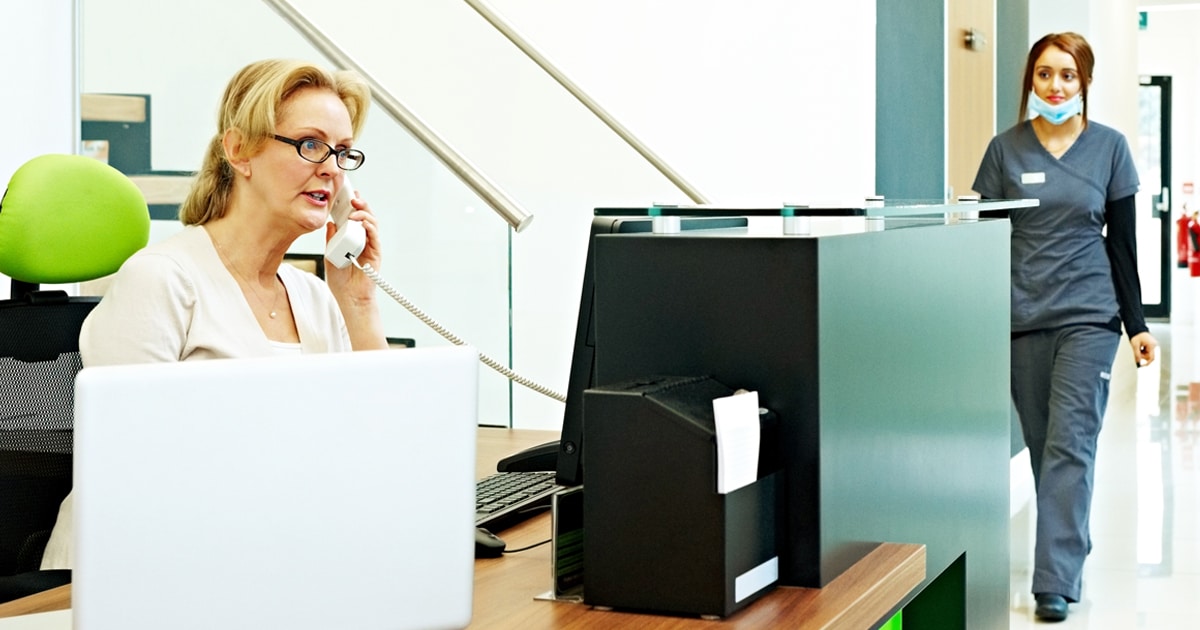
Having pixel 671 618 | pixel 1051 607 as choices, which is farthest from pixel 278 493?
pixel 1051 607

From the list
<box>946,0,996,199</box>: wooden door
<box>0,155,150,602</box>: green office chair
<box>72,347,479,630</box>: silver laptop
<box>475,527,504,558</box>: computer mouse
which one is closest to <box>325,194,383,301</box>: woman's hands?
<box>0,155,150,602</box>: green office chair

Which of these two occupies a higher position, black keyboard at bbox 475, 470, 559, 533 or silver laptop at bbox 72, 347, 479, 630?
silver laptop at bbox 72, 347, 479, 630

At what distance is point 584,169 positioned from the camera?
4.62 metres

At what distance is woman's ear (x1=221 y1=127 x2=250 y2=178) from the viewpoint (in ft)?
7.55

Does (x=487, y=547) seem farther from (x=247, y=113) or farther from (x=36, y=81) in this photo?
(x=36, y=81)

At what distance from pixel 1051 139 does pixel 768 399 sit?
2886mm

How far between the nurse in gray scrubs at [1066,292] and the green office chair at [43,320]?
2.71m

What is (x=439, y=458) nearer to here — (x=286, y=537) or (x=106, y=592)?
(x=286, y=537)

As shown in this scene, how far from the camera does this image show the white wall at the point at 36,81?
3.01 meters

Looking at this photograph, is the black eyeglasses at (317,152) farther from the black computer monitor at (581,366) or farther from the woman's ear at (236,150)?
the black computer monitor at (581,366)

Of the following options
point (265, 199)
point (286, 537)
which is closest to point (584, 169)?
point (265, 199)

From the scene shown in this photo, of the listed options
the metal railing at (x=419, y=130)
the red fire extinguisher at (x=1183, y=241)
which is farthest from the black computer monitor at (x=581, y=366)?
the red fire extinguisher at (x=1183, y=241)

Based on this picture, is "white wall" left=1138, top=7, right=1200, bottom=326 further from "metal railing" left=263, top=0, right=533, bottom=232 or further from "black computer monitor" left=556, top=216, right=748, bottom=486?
"black computer monitor" left=556, top=216, right=748, bottom=486

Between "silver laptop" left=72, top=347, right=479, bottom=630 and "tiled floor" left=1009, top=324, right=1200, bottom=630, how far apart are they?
2824mm
